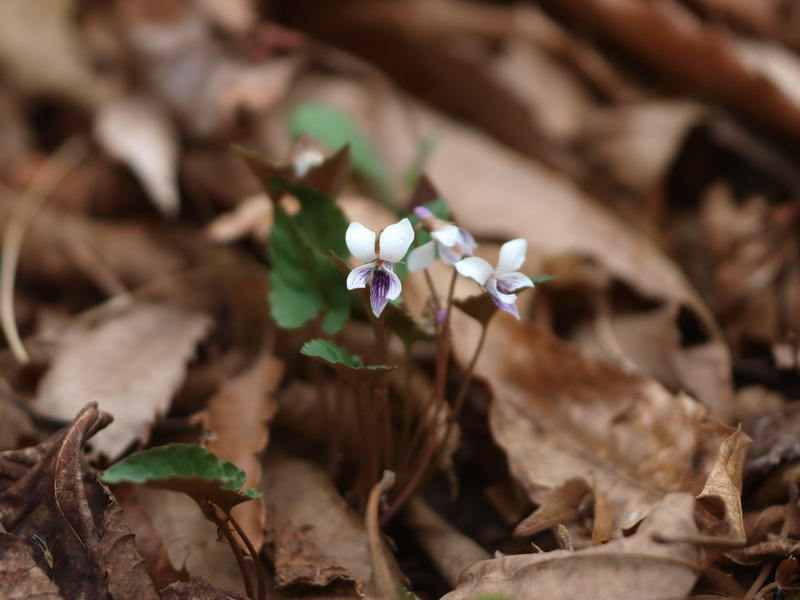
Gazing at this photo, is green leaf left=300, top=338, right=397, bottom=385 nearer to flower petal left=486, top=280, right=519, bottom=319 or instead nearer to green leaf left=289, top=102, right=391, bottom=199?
flower petal left=486, top=280, right=519, bottom=319

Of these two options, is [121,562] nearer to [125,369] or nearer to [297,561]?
[297,561]

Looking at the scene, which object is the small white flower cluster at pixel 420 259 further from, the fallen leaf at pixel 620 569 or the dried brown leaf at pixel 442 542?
the dried brown leaf at pixel 442 542

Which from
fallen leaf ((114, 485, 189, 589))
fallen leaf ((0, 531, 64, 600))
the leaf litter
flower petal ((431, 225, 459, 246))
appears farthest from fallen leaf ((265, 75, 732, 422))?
fallen leaf ((0, 531, 64, 600))

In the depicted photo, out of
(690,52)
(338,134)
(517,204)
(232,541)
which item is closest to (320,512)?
(232,541)

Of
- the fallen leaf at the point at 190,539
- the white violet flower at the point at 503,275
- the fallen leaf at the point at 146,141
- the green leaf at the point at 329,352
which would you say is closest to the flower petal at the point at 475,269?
the white violet flower at the point at 503,275

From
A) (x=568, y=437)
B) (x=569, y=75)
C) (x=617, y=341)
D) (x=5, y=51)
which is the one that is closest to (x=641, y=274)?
(x=617, y=341)

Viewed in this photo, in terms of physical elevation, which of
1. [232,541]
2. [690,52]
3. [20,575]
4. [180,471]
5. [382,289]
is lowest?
[20,575]

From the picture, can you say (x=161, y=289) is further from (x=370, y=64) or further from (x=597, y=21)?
(x=597, y=21)
